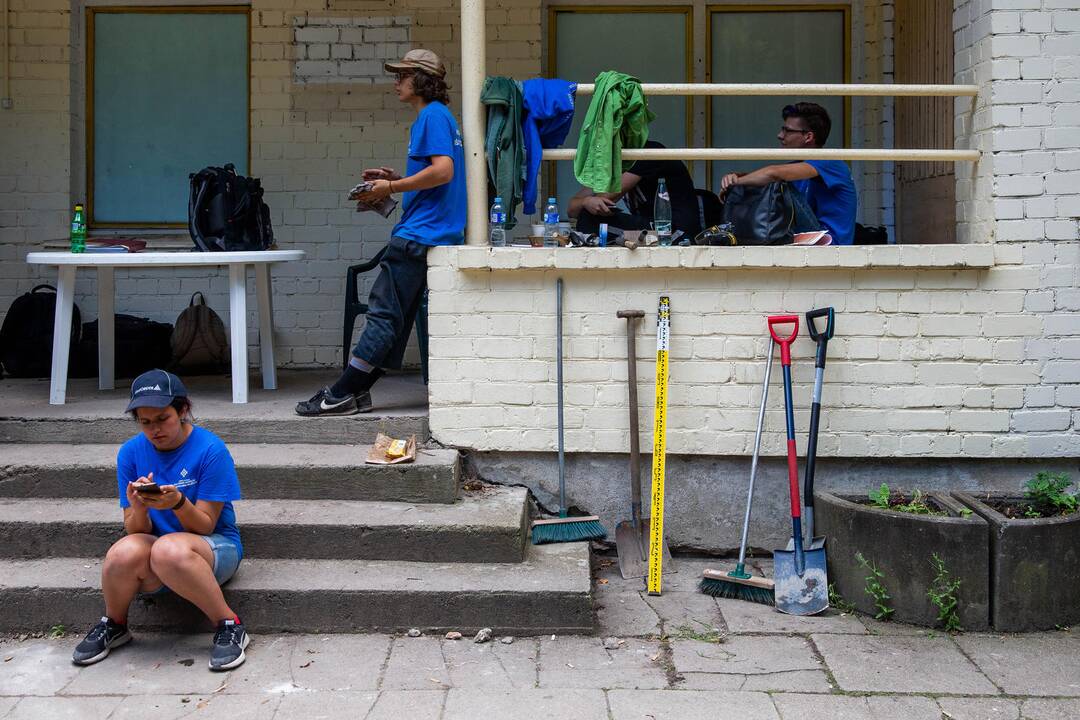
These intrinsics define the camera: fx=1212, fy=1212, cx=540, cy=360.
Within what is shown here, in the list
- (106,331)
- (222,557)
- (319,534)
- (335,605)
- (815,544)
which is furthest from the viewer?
(106,331)

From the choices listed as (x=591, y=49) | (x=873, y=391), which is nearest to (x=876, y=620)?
(x=873, y=391)

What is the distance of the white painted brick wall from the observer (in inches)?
217

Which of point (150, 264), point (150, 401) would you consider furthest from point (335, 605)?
point (150, 264)

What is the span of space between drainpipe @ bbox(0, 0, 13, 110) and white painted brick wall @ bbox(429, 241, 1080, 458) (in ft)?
12.1

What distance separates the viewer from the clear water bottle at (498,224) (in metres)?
5.63

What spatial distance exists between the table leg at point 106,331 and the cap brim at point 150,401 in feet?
8.01

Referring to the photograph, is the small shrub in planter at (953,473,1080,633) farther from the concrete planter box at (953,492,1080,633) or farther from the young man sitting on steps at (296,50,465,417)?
the young man sitting on steps at (296,50,465,417)

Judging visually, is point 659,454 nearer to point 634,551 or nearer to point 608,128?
point 634,551

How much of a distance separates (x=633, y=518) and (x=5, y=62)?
5041 mm

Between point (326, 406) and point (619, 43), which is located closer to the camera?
point (326, 406)

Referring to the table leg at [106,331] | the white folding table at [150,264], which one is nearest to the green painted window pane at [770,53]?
the white folding table at [150,264]

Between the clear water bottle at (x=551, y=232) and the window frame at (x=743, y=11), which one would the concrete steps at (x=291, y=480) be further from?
the window frame at (x=743, y=11)

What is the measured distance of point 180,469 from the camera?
4.42 metres

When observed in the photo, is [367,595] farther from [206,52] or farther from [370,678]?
[206,52]
